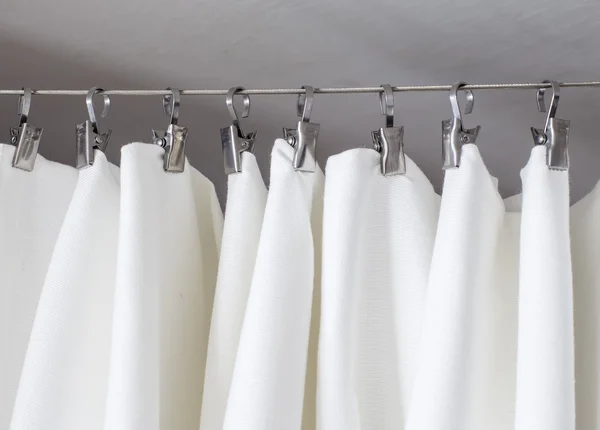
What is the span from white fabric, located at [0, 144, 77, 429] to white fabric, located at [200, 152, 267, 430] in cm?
18

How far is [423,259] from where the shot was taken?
570 mm

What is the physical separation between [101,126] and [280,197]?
0.42 meters

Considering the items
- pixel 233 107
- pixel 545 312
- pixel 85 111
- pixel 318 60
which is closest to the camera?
pixel 545 312

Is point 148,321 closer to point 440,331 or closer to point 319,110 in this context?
point 440,331

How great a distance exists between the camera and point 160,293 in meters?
0.58

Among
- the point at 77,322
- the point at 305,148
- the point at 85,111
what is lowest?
the point at 77,322

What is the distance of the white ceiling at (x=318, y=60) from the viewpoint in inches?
26.6

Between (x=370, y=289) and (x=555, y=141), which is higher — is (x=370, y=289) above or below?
below

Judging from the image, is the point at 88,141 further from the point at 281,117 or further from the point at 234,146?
the point at 281,117

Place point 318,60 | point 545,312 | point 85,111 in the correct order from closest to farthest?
point 545,312 → point 318,60 → point 85,111

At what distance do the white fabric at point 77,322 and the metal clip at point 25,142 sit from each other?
8 cm

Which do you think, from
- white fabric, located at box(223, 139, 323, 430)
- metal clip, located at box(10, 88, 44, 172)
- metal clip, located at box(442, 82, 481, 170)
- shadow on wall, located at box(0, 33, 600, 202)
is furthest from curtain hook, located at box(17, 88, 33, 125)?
metal clip, located at box(442, 82, 481, 170)

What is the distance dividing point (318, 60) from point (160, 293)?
0.31 meters

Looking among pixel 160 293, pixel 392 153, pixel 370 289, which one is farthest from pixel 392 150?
pixel 160 293
